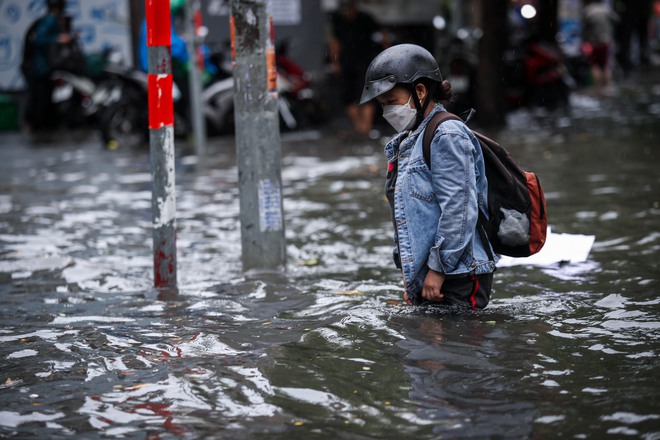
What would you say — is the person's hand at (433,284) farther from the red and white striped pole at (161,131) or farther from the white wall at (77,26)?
the white wall at (77,26)

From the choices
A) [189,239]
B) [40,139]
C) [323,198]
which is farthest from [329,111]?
[189,239]

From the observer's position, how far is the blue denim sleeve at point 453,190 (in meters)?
4.62

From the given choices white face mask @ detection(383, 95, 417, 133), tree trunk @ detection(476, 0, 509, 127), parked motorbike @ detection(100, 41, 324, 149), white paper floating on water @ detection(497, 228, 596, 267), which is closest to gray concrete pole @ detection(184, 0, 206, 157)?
parked motorbike @ detection(100, 41, 324, 149)

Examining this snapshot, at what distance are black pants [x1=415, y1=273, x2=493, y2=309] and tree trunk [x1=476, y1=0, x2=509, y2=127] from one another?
431 inches

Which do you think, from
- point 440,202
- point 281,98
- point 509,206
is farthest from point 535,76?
point 440,202

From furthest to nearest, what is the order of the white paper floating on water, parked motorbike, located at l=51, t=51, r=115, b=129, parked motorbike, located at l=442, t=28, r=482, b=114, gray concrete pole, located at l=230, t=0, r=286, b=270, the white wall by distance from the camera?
the white wall
parked motorbike, located at l=442, t=28, r=482, b=114
parked motorbike, located at l=51, t=51, r=115, b=129
the white paper floating on water
gray concrete pole, located at l=230, t=0, r=286, b=270

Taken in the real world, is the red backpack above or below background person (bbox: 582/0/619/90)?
below

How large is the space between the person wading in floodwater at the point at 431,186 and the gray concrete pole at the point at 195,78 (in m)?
8.67

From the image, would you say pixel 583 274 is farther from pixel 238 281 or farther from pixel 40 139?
pixel 40 139

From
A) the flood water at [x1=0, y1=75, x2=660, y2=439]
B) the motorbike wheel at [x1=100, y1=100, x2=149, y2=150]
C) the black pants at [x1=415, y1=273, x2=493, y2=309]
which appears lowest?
the flood water at [x1=0, y1=75, x2=660, y2=439]

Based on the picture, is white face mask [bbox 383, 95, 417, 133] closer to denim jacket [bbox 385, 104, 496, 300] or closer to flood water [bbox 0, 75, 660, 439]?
denim jacket [bbox 385, 104, 496, 300]

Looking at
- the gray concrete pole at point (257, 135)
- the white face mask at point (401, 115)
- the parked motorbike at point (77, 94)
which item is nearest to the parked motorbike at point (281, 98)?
the parked motorbike at point (77, 94)

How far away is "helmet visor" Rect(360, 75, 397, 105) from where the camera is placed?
15.4 feet

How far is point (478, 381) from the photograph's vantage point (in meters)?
4.30
